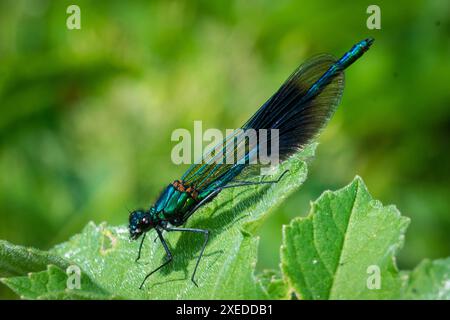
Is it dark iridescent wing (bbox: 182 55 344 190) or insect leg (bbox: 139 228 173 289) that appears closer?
insect leg (bbox: 139 228 173 289)

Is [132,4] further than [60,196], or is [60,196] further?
[132,4]

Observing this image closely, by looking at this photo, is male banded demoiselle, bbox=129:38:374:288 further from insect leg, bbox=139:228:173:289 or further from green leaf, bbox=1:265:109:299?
green leaf, bbox=1:265:109:299

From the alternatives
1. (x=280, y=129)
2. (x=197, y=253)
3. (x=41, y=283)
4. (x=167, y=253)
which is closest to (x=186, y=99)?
(x=280, y=129)

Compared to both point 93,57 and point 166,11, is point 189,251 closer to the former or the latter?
point 93,57

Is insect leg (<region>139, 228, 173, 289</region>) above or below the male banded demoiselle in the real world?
below

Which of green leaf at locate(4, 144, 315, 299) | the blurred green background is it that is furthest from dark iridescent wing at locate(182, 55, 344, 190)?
the blurred green background

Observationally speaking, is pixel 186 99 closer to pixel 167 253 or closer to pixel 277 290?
pixel 167 253

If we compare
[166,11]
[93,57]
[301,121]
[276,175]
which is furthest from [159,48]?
[276,175]
